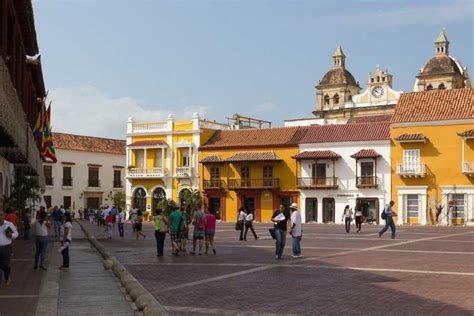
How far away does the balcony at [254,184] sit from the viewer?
57072 mm

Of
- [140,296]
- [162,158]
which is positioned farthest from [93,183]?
[140,296]

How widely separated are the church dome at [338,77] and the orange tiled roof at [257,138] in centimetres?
5284

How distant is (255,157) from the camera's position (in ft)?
189

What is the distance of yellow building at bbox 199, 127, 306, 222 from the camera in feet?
188

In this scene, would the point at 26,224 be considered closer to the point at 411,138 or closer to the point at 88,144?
the point at 411,138

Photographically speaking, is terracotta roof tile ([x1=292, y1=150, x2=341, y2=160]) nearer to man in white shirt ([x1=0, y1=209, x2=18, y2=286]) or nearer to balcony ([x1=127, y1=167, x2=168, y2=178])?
balcony ([x1=127, y1=167, x2=168, y2=178])

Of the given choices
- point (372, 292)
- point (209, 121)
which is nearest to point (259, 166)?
point (209, 121)

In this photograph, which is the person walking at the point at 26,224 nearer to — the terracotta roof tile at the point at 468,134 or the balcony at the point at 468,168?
the balcony at the point at 468,168

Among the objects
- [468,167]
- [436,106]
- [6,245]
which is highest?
[436,106]

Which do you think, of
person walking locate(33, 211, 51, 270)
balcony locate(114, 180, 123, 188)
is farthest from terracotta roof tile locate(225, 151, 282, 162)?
person walking locate(33, 211, 51, 270)

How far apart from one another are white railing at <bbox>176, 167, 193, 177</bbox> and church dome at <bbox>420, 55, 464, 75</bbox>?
172ft

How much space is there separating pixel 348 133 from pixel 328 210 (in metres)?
6.21

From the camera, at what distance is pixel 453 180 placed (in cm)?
4909

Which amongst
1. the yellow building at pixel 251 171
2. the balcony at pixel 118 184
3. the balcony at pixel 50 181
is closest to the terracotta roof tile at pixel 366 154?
the yellow building at pixel 251 171
